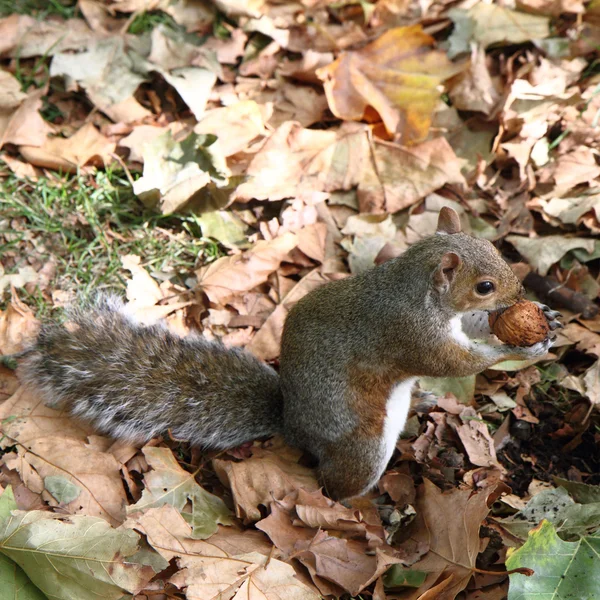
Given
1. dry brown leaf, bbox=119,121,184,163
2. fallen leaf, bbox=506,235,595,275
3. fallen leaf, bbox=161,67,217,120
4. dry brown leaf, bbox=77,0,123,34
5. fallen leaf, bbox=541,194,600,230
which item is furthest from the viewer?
dry brown leaf, bbox=77,0,123,34

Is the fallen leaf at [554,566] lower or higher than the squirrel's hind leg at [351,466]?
higher

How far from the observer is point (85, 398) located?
3031mm

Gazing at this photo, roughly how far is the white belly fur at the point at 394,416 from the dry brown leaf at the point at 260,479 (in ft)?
1.16

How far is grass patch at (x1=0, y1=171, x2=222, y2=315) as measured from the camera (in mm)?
3819

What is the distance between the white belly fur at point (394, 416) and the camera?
2.99 metres

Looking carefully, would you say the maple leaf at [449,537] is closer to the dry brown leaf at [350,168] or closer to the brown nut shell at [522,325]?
the brown nut shell at [522,325]

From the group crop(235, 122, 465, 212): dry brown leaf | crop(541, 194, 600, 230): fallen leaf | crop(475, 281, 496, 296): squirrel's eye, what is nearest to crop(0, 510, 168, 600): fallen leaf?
crop(475, 281, 496, 296): squirrel's eye

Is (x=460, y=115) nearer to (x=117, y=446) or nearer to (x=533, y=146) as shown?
(x=533, y=146)

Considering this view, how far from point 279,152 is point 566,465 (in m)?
2.21

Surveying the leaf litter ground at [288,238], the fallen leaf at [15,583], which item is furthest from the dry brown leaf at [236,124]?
the fallen leaf at [15,583]

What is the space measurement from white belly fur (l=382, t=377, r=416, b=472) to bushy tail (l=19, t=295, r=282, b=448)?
526 mm

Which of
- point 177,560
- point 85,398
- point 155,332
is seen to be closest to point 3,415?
point 85,398

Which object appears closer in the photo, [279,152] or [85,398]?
[85,398]

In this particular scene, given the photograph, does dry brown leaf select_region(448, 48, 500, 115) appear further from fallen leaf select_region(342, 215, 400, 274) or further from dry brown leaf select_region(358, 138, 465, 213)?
fallen leaf select_region(342, 215, 400, 274)
